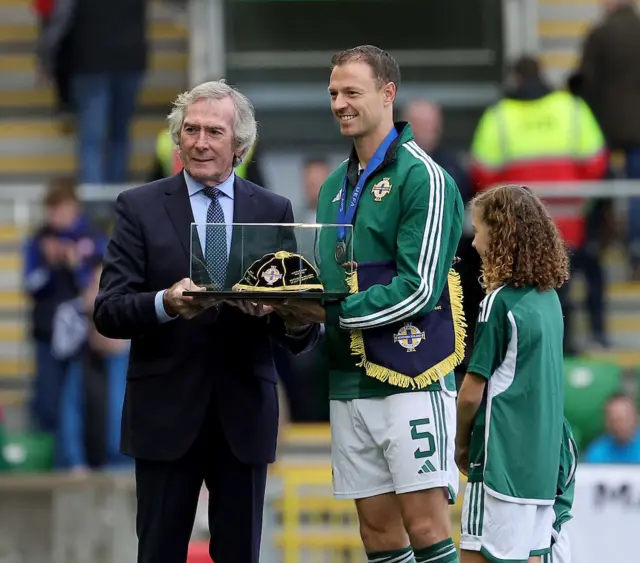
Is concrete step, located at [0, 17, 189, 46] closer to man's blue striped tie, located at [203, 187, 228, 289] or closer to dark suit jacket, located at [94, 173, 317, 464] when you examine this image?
dark suit jacket, located at [94, 173, 317, 464]

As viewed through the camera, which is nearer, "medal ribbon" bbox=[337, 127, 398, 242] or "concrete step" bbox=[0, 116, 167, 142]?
"medal ribbon" bbox=[337, 127, 398, 242]

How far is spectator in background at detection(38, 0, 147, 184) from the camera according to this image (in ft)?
35.5

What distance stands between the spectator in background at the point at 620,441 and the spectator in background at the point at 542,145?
80 cm

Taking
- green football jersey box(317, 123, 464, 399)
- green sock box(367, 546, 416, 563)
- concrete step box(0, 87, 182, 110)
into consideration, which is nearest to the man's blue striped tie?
green football jersey box(317, 123, 464, 399)

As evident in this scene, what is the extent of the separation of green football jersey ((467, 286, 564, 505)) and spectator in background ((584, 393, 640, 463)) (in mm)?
4056

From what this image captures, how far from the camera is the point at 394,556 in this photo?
17.0 feet

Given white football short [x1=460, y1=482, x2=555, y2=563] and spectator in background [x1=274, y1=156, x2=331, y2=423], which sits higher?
spectator in background [x1=274, y1=156, x2=331, y2=423]

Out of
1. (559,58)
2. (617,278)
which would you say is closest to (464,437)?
(617,278)

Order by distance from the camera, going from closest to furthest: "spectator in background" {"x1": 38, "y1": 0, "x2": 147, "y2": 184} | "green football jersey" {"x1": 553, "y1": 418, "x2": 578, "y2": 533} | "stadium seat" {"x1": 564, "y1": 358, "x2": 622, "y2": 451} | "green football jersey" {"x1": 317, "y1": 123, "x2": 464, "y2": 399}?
"green football jersey" {"x1": 317, "y1": 123, "x2": 464, "y2": 399}, "green football jersey" {"x1": 553, "y1": 418, "x2": 578, "y2": 533}, "stadium seat" {"x1": 564, "y1": 358, "x2": 622, "y2": 451}, "spectator in background" {"x1": 38, "y1": 0, "x2": 147, "y2": 184}

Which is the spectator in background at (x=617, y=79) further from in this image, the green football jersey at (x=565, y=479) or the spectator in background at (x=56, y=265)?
the green football jersey at (x=565, y=479)

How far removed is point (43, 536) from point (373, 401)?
4.45m

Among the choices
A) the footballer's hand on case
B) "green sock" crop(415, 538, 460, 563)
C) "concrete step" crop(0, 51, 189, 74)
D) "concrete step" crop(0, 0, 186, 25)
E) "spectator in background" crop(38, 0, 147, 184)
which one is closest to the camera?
the footballer's hand on case

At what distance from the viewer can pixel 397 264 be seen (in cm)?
509

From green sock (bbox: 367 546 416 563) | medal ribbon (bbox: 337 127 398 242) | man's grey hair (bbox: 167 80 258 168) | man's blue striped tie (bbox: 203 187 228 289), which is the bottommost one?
green sock (bbox: 367 546 416 563)
